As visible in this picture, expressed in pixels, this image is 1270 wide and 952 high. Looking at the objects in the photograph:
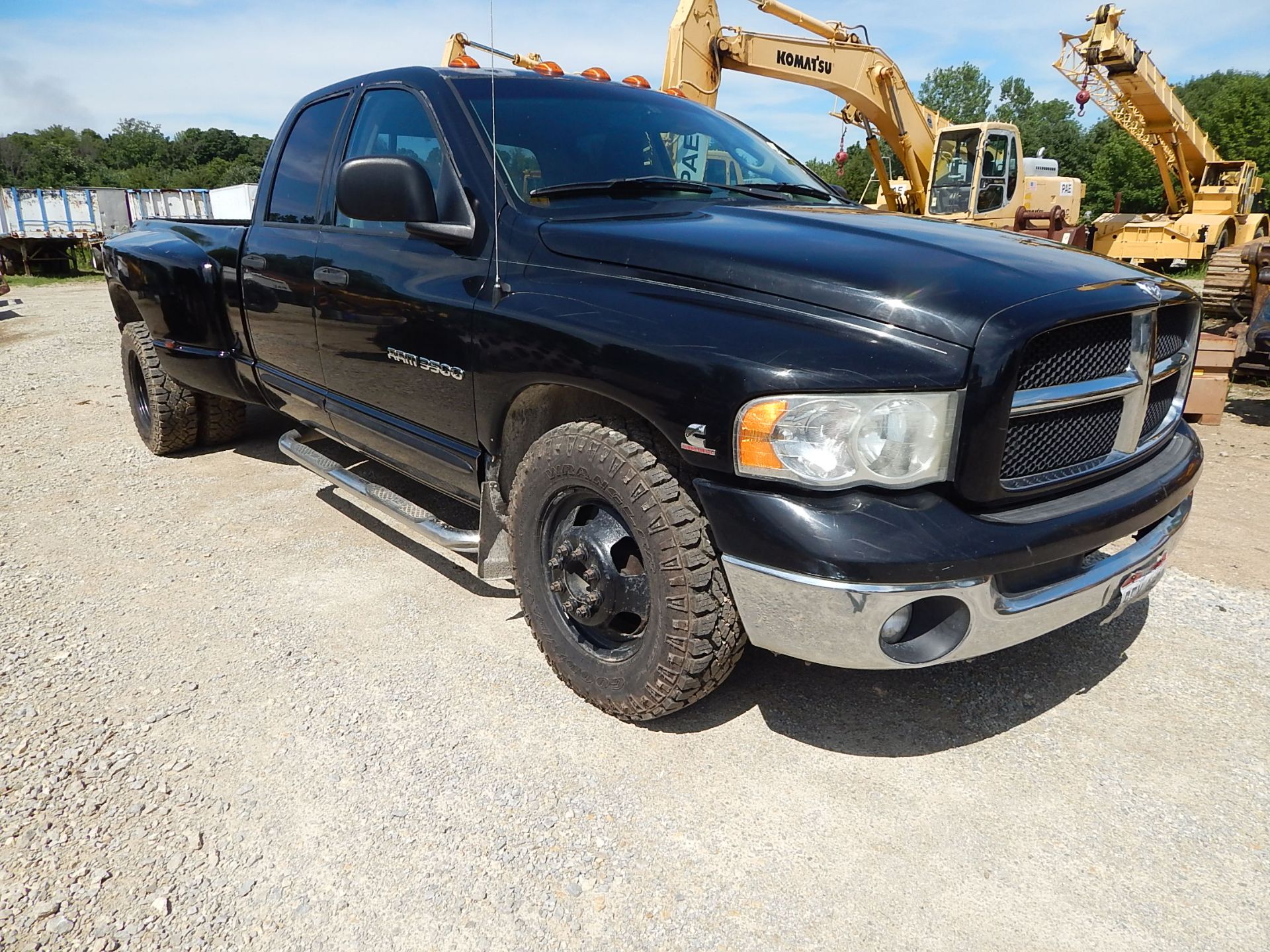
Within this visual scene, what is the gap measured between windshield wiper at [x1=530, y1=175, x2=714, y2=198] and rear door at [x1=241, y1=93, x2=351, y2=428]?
1268mm

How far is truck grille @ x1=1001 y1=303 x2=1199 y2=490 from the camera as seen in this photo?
81.8 inches

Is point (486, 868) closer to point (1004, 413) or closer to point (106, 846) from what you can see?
point (106, 846)

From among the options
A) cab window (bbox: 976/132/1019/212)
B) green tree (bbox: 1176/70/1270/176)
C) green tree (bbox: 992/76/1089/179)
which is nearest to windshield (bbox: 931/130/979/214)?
cab window (bbox: 976/132/1019/212)

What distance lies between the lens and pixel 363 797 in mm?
2287

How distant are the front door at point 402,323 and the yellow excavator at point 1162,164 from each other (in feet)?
43.2

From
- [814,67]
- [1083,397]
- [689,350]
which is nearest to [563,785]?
[689,350]

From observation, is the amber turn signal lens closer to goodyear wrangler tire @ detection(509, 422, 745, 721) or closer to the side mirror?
goodyear wrangler tire @ detection(509, 422, 745, 721)

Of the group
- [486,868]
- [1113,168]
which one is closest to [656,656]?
[486,868]

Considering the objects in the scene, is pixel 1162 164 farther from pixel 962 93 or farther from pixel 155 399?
pixel 962 93

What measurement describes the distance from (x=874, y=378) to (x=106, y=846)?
2148mm

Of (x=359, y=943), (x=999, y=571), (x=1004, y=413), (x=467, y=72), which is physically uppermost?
(x=467, y=72)

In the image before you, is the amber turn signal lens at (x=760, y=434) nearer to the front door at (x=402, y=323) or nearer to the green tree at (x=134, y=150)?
the front door at (x=402, y=323)

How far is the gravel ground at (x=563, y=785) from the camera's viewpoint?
1909 mm

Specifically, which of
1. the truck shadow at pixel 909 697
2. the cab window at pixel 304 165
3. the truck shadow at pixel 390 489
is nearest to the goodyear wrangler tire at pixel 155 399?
the truck shadow at pixel 390 489
